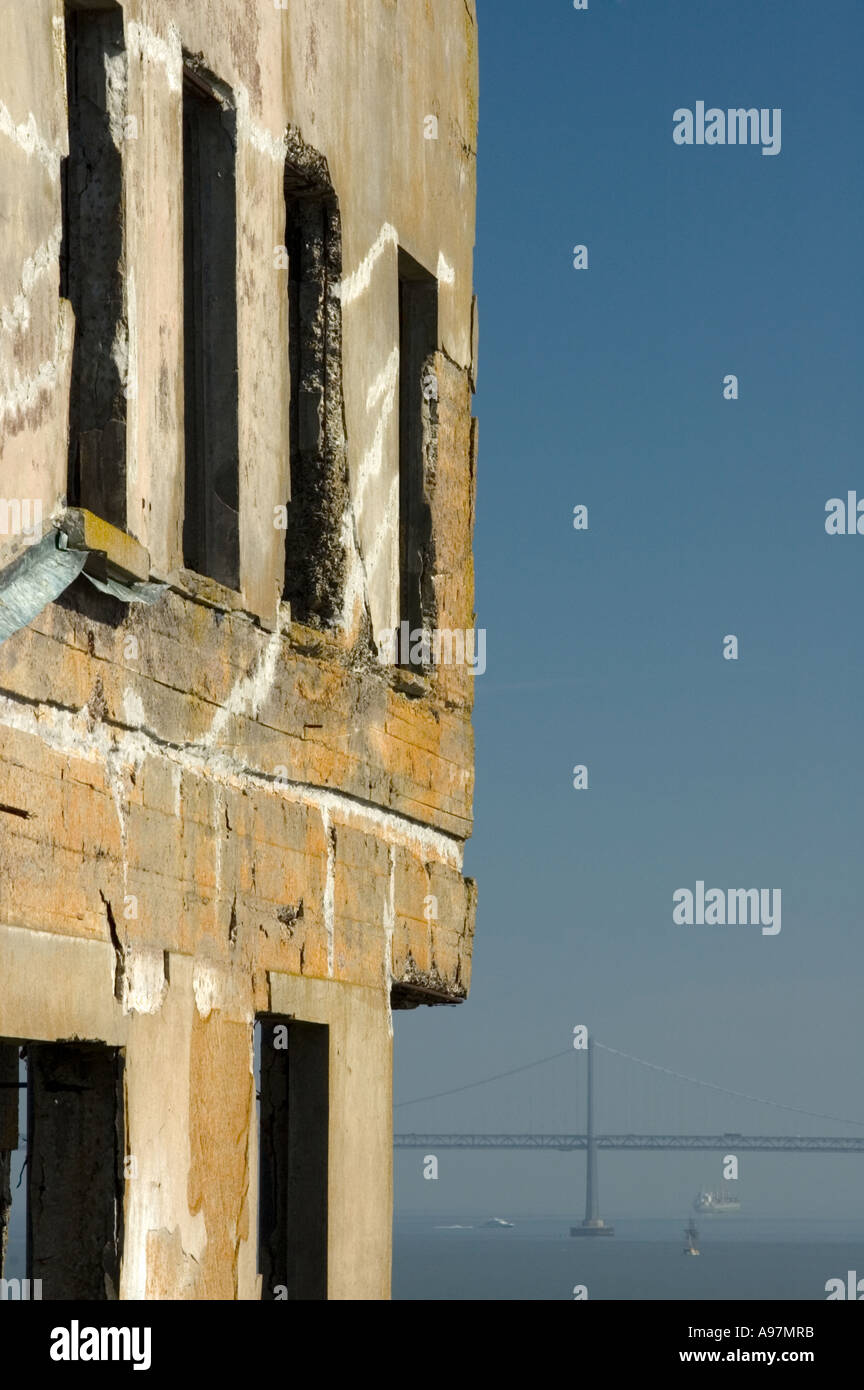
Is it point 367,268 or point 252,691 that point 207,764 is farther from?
point 367,268

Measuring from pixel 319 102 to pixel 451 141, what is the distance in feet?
4.67

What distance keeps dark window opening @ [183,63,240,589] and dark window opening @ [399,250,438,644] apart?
Result: 1.56 meters

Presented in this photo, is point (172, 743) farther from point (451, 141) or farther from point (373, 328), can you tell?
point (451, 141)

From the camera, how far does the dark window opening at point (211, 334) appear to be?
259 inches

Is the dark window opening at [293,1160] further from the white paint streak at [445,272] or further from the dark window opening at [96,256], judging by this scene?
the white paint streak at [445,272]

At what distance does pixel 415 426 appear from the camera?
830 centimetres

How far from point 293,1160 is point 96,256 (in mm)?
2838

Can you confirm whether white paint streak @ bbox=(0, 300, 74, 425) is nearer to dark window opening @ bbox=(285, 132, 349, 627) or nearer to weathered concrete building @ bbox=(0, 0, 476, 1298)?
weathered concrete building @ bbox=(0, 0, 476, 1298)

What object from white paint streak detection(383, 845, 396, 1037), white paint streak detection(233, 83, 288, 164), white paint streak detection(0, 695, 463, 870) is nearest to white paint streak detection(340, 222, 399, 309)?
white paint streak detection(233, 83, 288, 164)

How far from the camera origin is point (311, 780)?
7.04 meters

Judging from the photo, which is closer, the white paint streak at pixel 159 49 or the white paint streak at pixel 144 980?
the white paint streak at pixel 144 980

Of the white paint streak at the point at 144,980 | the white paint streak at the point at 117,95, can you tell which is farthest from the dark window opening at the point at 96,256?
the white paint streak at the point at 144,980

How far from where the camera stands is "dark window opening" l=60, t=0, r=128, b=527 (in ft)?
19.0
